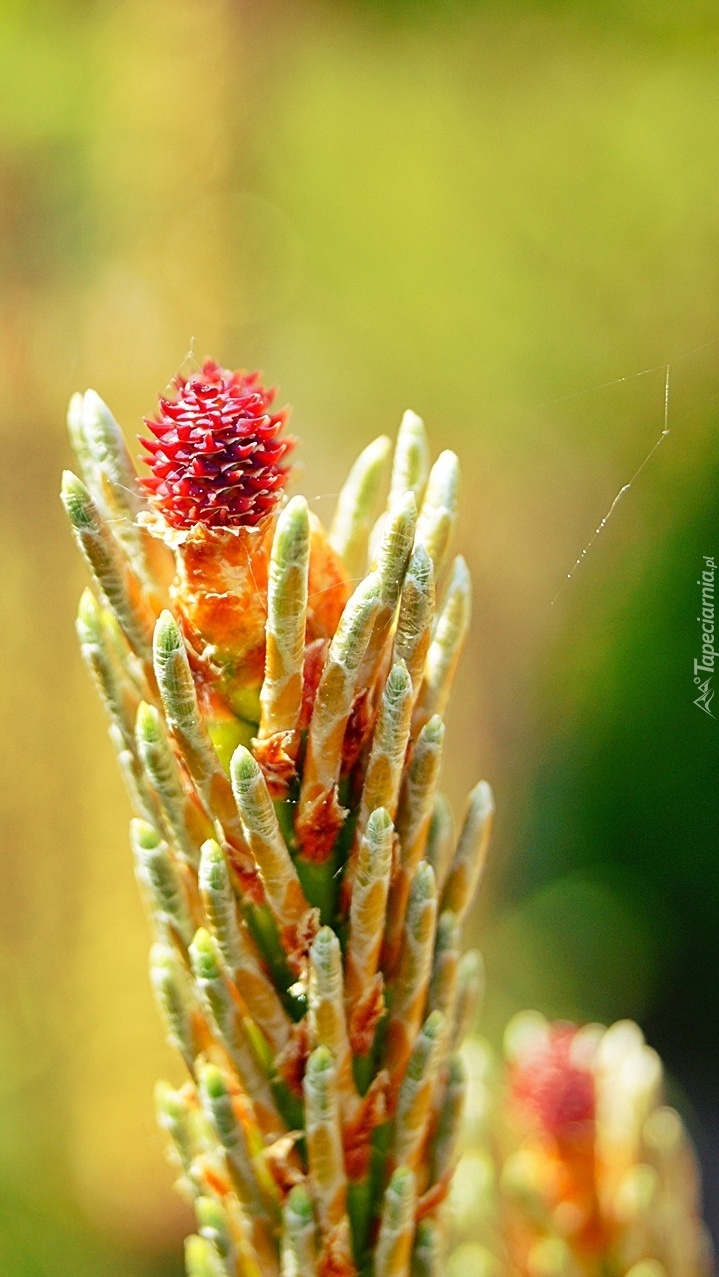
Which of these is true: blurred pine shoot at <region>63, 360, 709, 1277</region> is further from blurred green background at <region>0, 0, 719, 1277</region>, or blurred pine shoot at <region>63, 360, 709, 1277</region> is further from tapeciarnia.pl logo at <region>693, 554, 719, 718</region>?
blurred green background at <region>0, 0, 719, 1277</region>

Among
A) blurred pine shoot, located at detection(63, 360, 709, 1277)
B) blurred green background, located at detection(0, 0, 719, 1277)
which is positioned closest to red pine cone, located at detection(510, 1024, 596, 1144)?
blurred pine shoot, located at detection(63, 360, 709, 1277)

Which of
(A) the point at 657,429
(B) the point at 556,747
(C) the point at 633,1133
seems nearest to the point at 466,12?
(A) the point at 657,429

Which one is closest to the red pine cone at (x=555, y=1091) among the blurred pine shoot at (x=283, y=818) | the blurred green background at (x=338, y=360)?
the blurred pine shoot at (x=283, y=818)

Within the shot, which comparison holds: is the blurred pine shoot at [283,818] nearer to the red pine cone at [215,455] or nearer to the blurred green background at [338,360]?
the red pine cone at [215,455]

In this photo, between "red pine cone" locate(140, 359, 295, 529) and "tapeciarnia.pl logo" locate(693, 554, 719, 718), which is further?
"tapeciarnia.pl logo" locate(693, 554, 719, 718)

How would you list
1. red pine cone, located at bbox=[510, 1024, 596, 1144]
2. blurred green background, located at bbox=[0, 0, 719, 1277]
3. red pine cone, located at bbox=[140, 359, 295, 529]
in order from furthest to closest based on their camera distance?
blurred green background, located at bbox=[0, 0, 719, 1277] < red pine cone, located at bbox=[510, 1024, 596, 1144] < red pine cone, located at bbox=[140, 359, 295, 529]

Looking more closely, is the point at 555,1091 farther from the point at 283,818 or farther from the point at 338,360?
the point at 338,360
